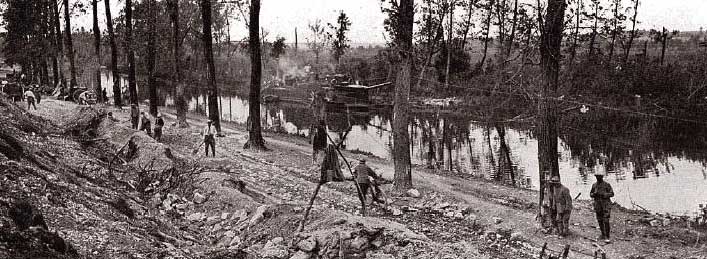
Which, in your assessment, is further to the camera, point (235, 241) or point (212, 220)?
point (212, 220)

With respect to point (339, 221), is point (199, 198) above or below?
below

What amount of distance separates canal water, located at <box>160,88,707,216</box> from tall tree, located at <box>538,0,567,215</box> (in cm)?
433

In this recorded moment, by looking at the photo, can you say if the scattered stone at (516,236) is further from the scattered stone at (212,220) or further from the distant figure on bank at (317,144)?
the distant figure on bank at (317,144)

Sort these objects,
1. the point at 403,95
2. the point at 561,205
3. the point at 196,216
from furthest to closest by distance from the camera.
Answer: the point at 403,95, the point at 196,216, the point at 561,205

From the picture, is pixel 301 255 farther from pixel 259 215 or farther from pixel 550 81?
pixel 550 81

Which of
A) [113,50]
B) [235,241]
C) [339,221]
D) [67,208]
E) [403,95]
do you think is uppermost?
[113,50]

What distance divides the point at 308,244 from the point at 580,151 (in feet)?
65.7

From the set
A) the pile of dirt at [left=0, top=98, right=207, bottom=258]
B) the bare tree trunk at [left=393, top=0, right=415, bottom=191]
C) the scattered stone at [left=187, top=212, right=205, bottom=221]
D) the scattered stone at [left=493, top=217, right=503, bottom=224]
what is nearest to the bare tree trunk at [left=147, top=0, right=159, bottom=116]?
the pile of dirt at [left=0, top=98, right=207, bottom=258]

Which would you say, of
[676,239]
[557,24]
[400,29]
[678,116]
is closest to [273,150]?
[400,29]

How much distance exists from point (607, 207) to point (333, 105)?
3212 cm

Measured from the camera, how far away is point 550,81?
40.6 feet

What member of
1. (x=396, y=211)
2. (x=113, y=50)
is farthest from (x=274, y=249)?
(x=113, y=50)

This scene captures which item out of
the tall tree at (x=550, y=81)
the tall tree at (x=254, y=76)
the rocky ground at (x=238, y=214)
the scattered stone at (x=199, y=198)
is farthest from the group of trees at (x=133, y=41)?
the tall tree at (x=550, y=81)

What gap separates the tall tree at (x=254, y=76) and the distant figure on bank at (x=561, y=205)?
1135 centimetres
